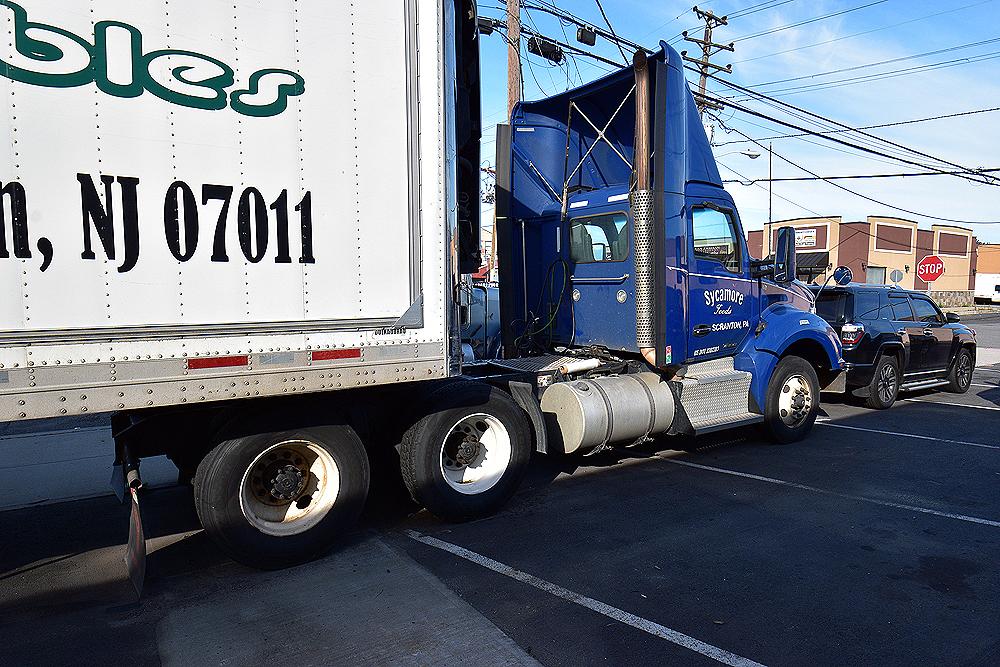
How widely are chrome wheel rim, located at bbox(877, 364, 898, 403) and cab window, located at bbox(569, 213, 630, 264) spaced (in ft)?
19.1

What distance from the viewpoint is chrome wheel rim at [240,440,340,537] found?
4.65 meters

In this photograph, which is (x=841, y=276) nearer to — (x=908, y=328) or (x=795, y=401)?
(x=908, y=328)

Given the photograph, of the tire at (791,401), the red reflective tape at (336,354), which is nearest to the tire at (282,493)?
the red reflective tape at (336,354)

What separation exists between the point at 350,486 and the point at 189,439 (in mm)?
1154

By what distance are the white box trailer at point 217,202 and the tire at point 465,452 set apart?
0.61 m

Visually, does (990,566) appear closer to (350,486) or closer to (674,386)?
(674,386)

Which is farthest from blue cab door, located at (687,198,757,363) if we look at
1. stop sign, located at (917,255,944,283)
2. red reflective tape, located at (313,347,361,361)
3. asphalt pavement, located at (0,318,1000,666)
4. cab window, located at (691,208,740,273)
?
stop sign, located at (917,255,944,283)

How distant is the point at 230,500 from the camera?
4375 mm

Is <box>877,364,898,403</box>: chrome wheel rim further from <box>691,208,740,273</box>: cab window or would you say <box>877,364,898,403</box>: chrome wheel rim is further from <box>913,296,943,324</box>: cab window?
<box>691,208,740,273</box>: cab window

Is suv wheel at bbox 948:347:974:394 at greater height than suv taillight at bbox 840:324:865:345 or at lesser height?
lesser

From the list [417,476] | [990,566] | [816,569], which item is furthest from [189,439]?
[990,566]

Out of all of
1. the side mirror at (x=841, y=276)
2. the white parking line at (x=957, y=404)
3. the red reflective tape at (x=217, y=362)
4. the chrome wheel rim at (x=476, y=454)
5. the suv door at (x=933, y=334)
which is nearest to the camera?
the red reflective tape at (x=217, y=362)

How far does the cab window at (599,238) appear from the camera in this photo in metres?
7.36

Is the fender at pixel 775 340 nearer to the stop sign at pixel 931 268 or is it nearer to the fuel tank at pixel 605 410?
the fuel tank at pixel 605 410
